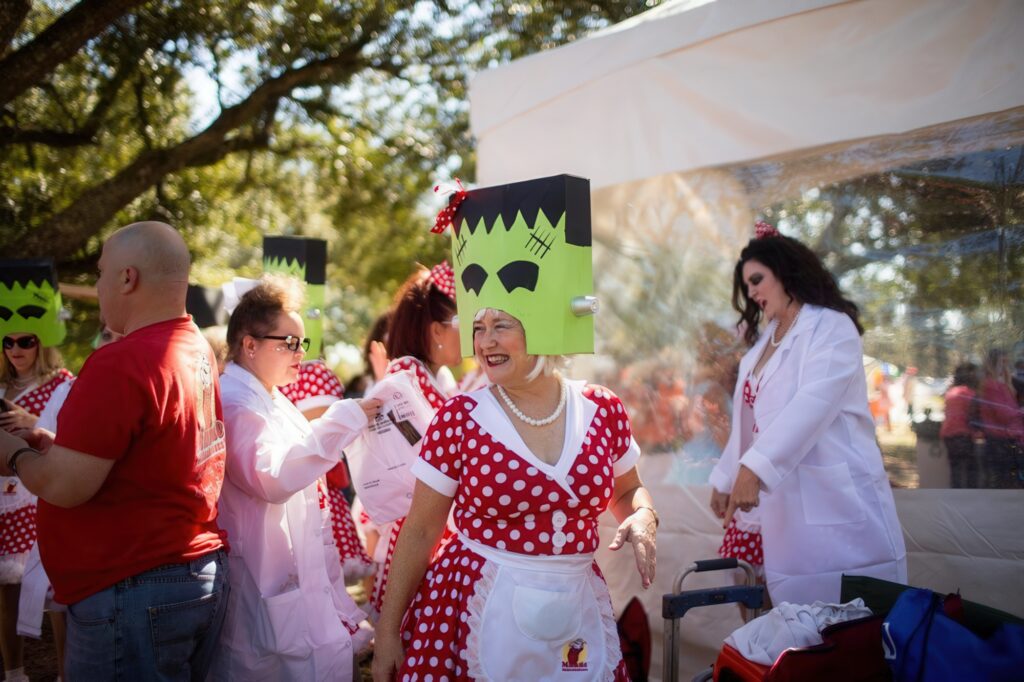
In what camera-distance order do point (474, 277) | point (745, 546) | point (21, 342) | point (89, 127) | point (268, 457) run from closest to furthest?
point (474, 277) < point (268, 457) < point (745, 546) < point (21, 342) < point (89, 127)

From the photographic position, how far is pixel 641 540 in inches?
90.1

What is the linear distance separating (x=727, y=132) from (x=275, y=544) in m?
3.01

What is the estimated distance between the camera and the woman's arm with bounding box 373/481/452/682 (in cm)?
229

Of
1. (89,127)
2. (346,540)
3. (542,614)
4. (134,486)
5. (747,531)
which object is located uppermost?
(89,127)

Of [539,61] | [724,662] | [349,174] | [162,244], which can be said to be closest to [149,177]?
[349,174]

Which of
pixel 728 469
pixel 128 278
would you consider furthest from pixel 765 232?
pixel 128 278

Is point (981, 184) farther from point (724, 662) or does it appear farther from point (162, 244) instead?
point (162, 244)

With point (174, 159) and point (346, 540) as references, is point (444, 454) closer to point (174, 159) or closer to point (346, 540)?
point (346, 540)

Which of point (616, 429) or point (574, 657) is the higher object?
point (616, 429)

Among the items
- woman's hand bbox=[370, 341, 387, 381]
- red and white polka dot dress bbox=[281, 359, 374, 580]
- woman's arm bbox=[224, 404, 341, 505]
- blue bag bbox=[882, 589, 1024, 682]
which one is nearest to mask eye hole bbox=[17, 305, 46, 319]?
red and white polka dot dress bbox=[281, 359, 374, 580]

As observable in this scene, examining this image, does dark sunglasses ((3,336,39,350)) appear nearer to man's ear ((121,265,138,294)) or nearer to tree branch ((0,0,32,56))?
tree branch ((0,0,32,56))

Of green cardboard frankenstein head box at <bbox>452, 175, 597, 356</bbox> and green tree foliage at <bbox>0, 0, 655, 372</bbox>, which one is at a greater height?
green tree foliage at <bbox>0, 0, 655, 372</bbox>

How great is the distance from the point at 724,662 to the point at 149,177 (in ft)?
20.0

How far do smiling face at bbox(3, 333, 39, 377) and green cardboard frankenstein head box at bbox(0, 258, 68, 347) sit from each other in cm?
6
